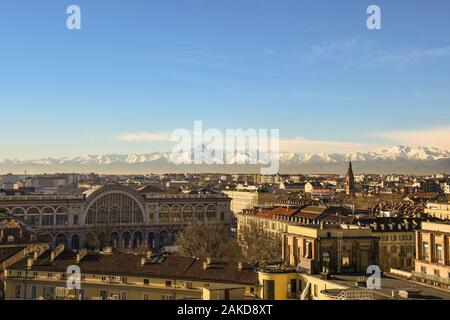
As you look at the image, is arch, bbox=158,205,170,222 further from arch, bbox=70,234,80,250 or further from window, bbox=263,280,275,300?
window, bbox=263,280,275,300

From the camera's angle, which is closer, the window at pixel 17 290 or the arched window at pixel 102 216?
the window at pixel 17 290

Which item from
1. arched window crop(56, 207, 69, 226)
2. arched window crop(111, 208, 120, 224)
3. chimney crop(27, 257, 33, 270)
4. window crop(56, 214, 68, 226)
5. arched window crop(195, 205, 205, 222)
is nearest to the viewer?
chimney crop(27, 257, 33, 270)

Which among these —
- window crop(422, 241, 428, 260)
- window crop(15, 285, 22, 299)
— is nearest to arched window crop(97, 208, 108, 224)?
window crop(15, 285, 22, 299)

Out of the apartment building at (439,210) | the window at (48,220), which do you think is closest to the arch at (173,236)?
the window at (48,220)

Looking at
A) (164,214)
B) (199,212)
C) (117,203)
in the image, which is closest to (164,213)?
(164,214)

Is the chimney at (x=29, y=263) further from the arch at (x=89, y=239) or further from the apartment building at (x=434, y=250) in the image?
the arch at (x=89, y=239)

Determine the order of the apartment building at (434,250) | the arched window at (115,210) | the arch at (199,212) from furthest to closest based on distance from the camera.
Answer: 1. the arch at (199,212)
2. the arched window at (115,210)
3. the apartment building at (434,250)

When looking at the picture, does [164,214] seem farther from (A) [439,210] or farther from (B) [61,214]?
(A) [439,210]
